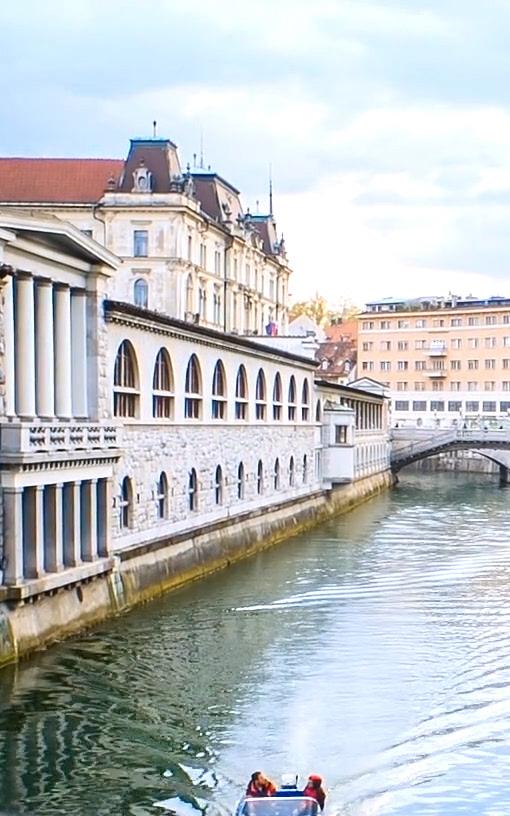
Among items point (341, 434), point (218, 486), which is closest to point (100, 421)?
point (218, 486)

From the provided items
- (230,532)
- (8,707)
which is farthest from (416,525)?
(8,707)

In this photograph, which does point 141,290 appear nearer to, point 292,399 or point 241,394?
point 292,399

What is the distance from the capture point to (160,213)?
61.1 m

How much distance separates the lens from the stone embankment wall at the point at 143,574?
23812 mm

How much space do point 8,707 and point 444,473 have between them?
77895 mm

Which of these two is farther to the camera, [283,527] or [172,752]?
[283,527]

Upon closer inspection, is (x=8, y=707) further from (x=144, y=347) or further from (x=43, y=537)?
(x=144, y=347)

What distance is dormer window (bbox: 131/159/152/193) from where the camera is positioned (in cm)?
6159

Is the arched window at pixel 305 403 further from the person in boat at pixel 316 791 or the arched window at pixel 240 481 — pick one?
the person in boat at pixel 316 791

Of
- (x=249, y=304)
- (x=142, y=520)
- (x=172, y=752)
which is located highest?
(x=249, y=304)

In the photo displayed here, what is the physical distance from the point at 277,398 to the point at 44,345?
25063 mm

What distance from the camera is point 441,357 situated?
11206 cm

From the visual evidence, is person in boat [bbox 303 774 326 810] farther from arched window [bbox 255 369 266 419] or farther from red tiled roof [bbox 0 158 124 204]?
red tiled roof [bbox 0 158 124 204]

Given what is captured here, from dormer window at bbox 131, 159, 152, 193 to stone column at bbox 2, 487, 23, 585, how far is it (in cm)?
4071
